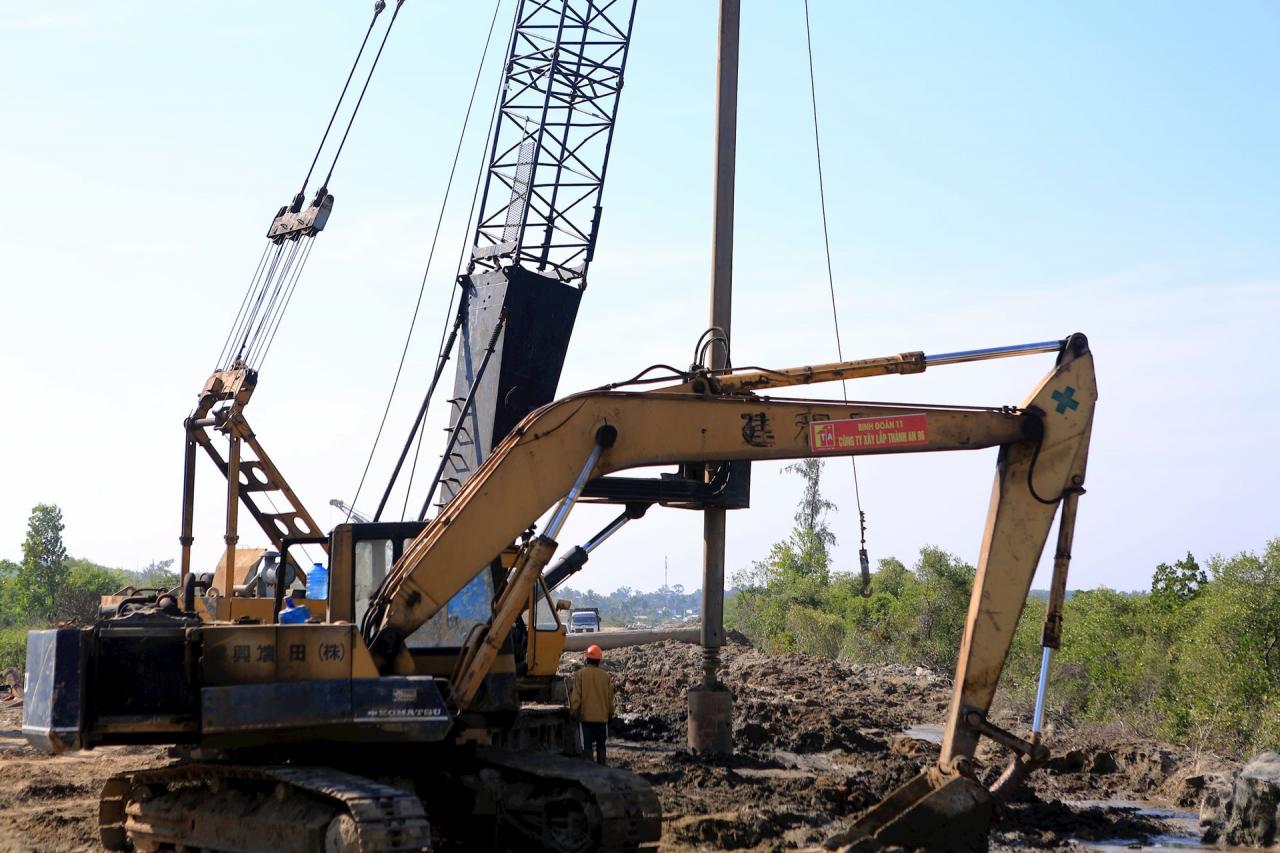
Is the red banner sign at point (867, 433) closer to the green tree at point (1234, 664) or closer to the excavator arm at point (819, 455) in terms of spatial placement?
the excavator arm at point (819, 455)

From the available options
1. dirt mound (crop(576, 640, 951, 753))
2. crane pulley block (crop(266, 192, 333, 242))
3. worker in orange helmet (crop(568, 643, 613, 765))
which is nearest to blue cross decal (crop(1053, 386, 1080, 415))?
worker in orange helmet (crop(568, 643, 613, 765))

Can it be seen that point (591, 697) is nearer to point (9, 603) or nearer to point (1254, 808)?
point (1254, 808)

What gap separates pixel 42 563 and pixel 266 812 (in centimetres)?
5847

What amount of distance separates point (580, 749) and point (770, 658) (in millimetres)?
17718

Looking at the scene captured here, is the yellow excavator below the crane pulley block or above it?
below

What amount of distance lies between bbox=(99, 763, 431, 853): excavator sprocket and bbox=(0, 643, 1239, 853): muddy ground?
1.60m

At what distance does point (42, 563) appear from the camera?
2470 inches

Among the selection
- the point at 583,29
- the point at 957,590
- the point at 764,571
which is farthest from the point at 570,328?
the point at 764,571

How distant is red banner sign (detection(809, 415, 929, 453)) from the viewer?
36.4 feet

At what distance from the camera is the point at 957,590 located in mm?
37781

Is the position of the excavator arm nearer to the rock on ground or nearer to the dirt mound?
the rock on ground

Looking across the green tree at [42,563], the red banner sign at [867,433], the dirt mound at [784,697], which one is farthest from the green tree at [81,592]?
the red banner sign at [867,433]

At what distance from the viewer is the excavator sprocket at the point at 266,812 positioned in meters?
8.77

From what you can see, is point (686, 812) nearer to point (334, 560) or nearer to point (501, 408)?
point (334, 560)
